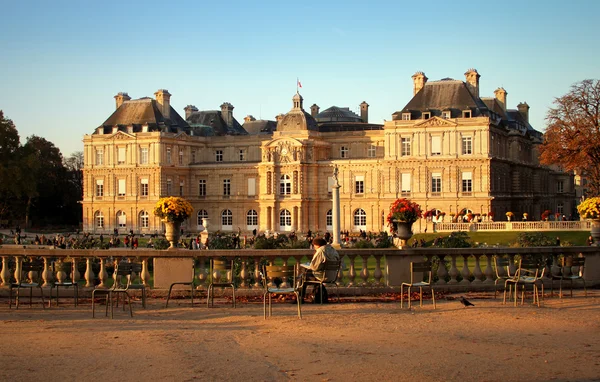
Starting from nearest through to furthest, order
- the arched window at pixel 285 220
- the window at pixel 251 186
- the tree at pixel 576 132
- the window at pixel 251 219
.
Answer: the tree at pixel 576 132 → the arched window at pixel 285 220 → the window at pixel 251 219 → the window at pixel 251 186

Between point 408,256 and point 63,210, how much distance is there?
7532 centimetres

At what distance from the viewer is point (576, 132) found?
56.1 m

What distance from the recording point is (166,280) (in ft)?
57.3

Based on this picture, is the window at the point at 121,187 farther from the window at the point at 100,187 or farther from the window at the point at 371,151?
the window at the point at 371,151

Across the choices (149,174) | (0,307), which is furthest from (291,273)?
(149,174)

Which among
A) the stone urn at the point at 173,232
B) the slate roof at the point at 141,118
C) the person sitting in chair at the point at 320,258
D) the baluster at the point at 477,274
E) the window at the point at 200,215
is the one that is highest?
the slate roof at the point at 141,118

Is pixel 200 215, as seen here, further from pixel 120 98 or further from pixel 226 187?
pixel 120 98

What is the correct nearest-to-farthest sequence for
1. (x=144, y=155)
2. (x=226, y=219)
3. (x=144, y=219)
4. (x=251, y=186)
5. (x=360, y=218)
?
(x=360, y=218) < (x=251, y=186) < (x=226, y=219) < (x=144, y=219) < (x=144, y=155)

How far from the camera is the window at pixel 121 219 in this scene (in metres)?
76.9

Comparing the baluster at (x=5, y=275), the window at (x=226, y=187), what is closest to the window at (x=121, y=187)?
the window at (x=226, y=187)

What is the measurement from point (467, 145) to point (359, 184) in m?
9.92

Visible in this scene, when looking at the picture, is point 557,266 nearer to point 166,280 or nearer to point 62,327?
point 166,280

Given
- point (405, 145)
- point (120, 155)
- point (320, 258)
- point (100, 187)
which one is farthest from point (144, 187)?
point (320, 258)

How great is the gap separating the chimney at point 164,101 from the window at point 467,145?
28.4 m
